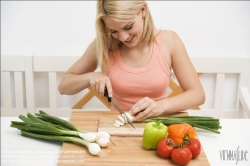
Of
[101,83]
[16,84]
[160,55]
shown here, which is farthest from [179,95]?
[16,84]

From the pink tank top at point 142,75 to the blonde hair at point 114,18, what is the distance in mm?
42

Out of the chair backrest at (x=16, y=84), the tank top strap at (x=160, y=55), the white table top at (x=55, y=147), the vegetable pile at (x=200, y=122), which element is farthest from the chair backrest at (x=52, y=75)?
the vegetable pile at (x=200, y=122)

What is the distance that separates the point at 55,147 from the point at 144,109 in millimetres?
357

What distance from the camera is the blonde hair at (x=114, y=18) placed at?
130 centimetres

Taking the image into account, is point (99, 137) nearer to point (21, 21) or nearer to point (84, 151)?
point (84, 151)

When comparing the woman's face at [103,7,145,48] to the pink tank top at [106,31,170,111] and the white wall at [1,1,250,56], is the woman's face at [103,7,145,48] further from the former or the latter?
the white wall at [1,1,250,56]

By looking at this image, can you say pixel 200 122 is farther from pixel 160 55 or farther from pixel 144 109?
pixel 160 55

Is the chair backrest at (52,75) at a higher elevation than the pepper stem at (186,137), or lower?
lower

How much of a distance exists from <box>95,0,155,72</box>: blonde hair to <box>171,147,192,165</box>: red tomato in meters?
0.56

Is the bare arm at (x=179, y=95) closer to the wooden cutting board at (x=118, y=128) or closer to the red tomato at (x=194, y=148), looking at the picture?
the wooden cutting board at (x=118, y=128)

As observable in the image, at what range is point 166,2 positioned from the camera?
2.07 meters

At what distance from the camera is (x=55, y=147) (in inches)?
45.5

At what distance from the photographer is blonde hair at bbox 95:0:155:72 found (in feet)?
4.26

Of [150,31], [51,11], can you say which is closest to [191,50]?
[150,31]
